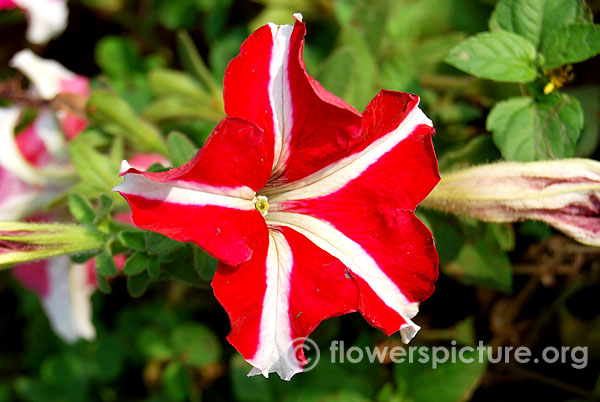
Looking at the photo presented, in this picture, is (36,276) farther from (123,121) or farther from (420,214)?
(420,214)

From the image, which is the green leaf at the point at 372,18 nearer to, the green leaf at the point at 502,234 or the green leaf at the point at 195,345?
the green leaf at the point at 502,234

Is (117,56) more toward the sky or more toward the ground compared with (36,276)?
more toward the sky

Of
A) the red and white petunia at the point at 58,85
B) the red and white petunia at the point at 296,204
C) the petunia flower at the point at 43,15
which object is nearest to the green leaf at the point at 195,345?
the red and white petunia at the point at 58,85

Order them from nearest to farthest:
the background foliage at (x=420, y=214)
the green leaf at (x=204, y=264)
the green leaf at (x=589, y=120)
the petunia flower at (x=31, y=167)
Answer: the green leaf at (x=204, y=264)
the background foliage at (x=420, y=214)
the petunia flower at (x=31, y=167)
the green leaf at (x=589, y=120)

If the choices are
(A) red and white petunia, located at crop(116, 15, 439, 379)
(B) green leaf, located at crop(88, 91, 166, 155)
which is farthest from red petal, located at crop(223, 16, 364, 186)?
(B) green leaf, located at crop(88, 91, 166, 155)

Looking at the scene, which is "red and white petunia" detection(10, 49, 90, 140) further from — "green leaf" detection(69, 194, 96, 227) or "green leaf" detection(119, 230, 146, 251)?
"green leaf" detection(119, 230, 146, 251)

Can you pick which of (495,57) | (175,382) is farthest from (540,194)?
(175,382)

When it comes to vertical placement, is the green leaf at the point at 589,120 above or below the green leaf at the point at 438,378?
above
